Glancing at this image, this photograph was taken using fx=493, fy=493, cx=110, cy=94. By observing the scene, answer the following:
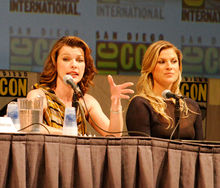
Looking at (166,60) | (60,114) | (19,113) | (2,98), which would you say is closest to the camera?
(19,113)

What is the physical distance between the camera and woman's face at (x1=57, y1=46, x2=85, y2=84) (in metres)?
2.97

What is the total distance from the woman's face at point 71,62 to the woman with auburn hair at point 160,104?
478 millimetres

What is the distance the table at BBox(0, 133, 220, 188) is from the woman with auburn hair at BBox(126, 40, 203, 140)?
1162 mm

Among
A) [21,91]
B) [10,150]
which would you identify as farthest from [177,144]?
[21,91]

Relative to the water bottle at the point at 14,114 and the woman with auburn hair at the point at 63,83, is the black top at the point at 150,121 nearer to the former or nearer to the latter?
the woman with auburn hair at the point at 63,83

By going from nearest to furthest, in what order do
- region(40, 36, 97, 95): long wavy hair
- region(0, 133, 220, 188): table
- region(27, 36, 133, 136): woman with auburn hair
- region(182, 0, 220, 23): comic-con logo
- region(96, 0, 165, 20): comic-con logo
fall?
region(0, 133, 220, 188): table, region(27, 36, 133, 136): woman with auburn hair, region(40, 36, 97, 95): long wavy hair, region(96, 0, 165, 20): comic-con logo, region(182, 0, 220, 23): comic-con logo

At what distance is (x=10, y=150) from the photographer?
1.90 meters

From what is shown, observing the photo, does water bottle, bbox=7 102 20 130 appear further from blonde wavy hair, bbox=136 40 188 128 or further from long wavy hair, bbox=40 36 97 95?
blonde wavy hair, bbox=136 40 188 128

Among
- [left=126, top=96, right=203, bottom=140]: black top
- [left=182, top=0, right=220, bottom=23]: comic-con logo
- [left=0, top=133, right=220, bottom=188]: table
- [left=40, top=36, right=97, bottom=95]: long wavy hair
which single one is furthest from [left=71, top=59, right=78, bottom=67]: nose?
[left=182, top=0, right=220, bottom=23]: comic-con logo

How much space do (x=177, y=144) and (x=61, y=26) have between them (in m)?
2.53

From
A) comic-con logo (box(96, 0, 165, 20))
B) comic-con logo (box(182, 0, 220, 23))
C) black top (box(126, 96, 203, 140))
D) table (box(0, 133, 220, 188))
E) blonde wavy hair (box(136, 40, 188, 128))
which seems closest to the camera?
table (box(0, 133, 220, 188))

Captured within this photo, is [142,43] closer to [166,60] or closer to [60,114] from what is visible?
[166,60]

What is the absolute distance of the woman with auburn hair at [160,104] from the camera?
10.5 feet

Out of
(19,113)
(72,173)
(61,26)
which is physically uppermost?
(61,26)
